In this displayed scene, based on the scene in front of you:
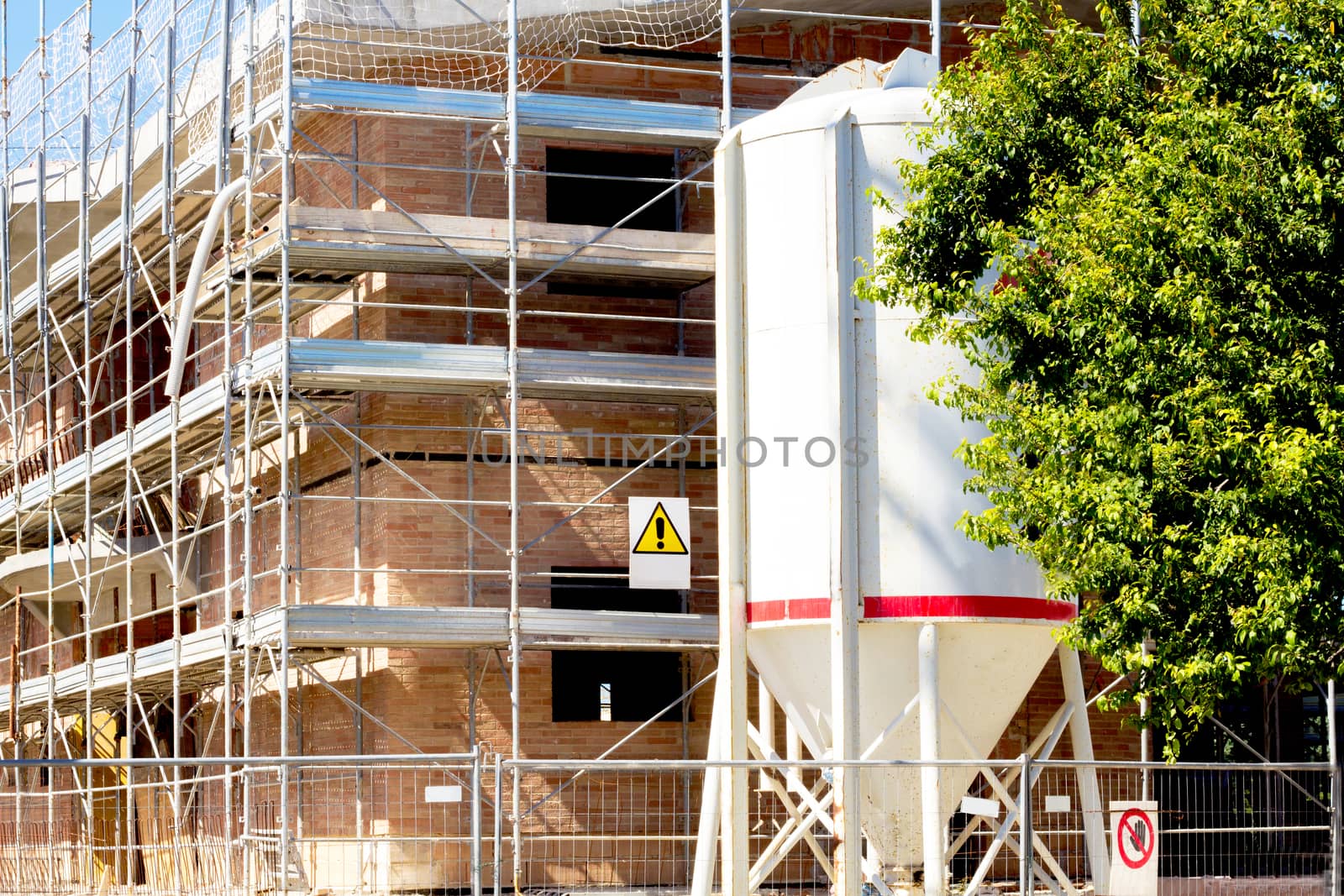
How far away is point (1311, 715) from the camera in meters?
32.2

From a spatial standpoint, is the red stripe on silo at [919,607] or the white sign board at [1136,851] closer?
the white sign board at [1136,851]

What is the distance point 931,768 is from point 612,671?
20.6 feet

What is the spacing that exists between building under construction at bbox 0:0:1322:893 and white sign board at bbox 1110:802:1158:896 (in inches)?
257

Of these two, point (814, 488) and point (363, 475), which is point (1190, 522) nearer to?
point (814, 488)

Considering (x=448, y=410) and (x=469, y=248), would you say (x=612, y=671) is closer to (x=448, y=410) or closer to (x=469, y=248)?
(x=448, y=410)

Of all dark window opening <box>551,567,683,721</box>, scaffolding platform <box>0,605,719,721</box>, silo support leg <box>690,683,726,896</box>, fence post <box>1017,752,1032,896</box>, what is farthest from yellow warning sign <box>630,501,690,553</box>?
fence post <box>1017,752,1032,896</box>

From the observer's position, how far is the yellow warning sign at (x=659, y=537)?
19.3 metres

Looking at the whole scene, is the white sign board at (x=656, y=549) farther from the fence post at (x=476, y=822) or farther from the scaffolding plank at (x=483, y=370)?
the fence post at (x=476, y=822)

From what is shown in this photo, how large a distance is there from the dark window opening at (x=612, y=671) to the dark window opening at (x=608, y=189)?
4068 mm

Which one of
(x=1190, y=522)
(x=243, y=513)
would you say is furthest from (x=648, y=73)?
(x=1190, y=522)

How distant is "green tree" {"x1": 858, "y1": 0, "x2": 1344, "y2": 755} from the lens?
13477 millimetres

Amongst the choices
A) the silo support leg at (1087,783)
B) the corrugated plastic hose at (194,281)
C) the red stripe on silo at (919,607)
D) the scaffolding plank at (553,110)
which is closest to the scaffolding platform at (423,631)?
the corrugated plastic hose at (194,281)

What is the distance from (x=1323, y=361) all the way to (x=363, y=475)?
11.1 metres

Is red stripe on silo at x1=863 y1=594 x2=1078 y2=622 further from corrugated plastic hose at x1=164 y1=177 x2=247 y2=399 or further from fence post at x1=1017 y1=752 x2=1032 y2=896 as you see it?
corrugated plastic hose at x1=164 y1=177 x2=247 y2=399
